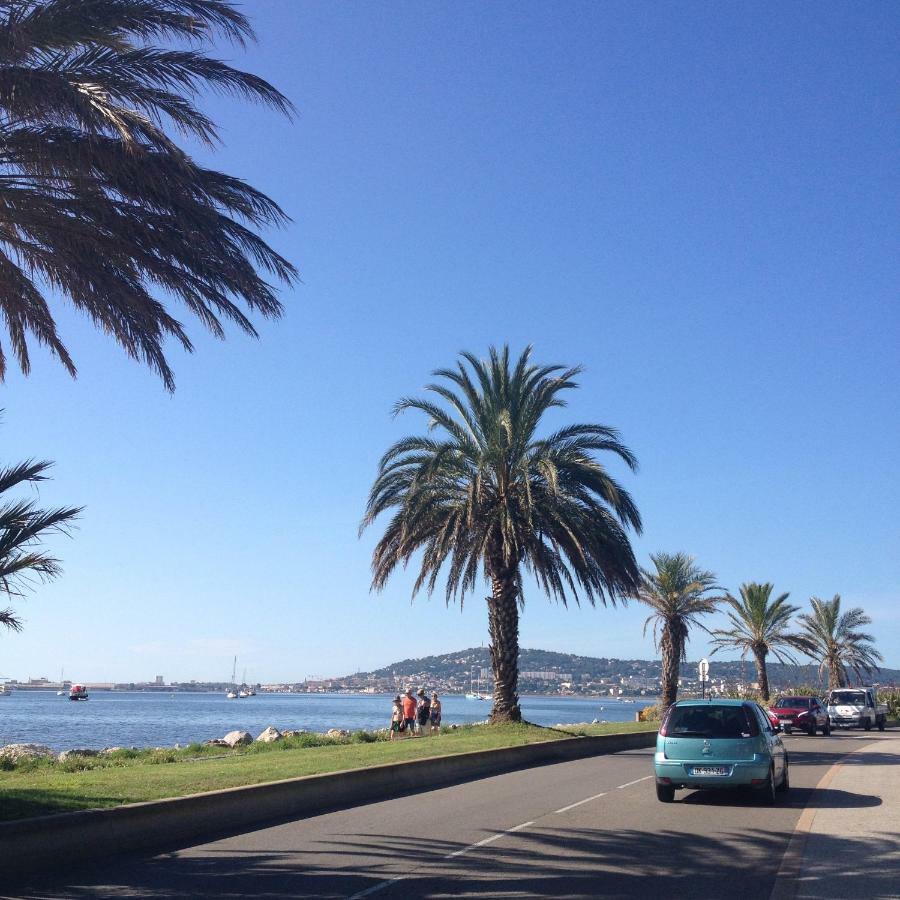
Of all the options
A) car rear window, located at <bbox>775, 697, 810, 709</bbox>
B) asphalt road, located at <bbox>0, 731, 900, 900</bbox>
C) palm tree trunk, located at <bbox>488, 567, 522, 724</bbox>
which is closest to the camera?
asphalt road, located at <bbox>0, 731, 900, 900</bbox>

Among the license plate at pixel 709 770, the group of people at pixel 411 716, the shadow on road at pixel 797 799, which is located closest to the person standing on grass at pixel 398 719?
the group of people at pixel 411 716

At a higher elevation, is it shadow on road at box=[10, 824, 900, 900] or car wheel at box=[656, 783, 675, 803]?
car wheel at box=[656, 783, 675, 803]

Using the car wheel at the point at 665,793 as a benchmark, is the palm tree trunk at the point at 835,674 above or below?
above

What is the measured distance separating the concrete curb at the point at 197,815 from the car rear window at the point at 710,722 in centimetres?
483

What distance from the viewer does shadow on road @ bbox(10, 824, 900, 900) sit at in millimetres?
9195

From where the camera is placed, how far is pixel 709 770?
595 inches

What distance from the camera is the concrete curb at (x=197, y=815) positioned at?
33.2 ft

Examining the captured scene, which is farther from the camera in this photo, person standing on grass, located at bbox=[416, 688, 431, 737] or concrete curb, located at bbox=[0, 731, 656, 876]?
person standing on grass, located at bbox=[416, 688, 431, 737]

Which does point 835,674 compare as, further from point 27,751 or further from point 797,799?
point 797,799

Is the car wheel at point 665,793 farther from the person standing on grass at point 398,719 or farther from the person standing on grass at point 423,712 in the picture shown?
the person standing on grass at point 423,712

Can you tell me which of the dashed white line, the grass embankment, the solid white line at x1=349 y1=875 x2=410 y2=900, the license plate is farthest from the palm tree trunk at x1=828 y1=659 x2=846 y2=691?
the solid white line at x1=349 y1=875 x2=410 y2=900

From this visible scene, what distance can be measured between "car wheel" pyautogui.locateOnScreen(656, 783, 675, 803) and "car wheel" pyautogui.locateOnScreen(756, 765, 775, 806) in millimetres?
1271

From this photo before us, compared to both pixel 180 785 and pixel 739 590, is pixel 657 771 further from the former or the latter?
pixel 739 590

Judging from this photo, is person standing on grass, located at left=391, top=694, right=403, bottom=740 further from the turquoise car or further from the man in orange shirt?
the turquoise car
